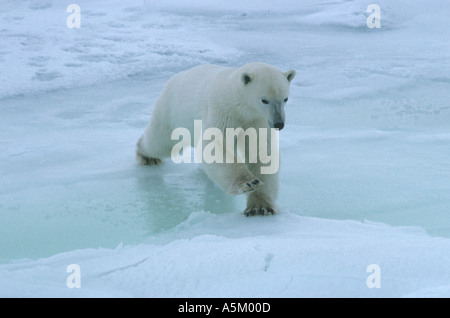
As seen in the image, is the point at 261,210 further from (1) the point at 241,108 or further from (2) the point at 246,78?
(2) the point at 246,78

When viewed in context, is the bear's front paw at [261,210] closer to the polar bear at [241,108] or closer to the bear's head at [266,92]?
the polar bear at [241,108]

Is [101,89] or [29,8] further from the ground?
[29,8]

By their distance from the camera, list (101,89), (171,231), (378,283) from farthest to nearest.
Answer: (101,89) → (171,231) → (378,283)

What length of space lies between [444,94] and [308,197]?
11.1 feet

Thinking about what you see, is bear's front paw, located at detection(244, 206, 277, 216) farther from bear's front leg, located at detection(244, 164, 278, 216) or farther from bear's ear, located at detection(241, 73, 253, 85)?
bear's ear, located at detection(241, 73, 253, 85)

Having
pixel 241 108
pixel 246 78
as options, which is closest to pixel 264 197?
pixel 241 108

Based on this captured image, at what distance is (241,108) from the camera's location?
311 cm

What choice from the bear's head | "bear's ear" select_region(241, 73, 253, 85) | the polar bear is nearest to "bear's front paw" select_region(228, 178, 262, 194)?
the polar bear

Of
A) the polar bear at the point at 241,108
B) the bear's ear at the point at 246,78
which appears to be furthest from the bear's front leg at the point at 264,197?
the bear's ear at the point at 246,78

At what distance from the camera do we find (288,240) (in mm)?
2289

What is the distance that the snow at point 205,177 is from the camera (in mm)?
1814

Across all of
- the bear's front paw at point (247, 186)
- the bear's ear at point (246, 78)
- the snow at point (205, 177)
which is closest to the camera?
the snow at point (205, 177)

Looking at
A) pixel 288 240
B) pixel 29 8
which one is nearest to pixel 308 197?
pixel 288 240

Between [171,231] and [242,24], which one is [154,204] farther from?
[242,24]
